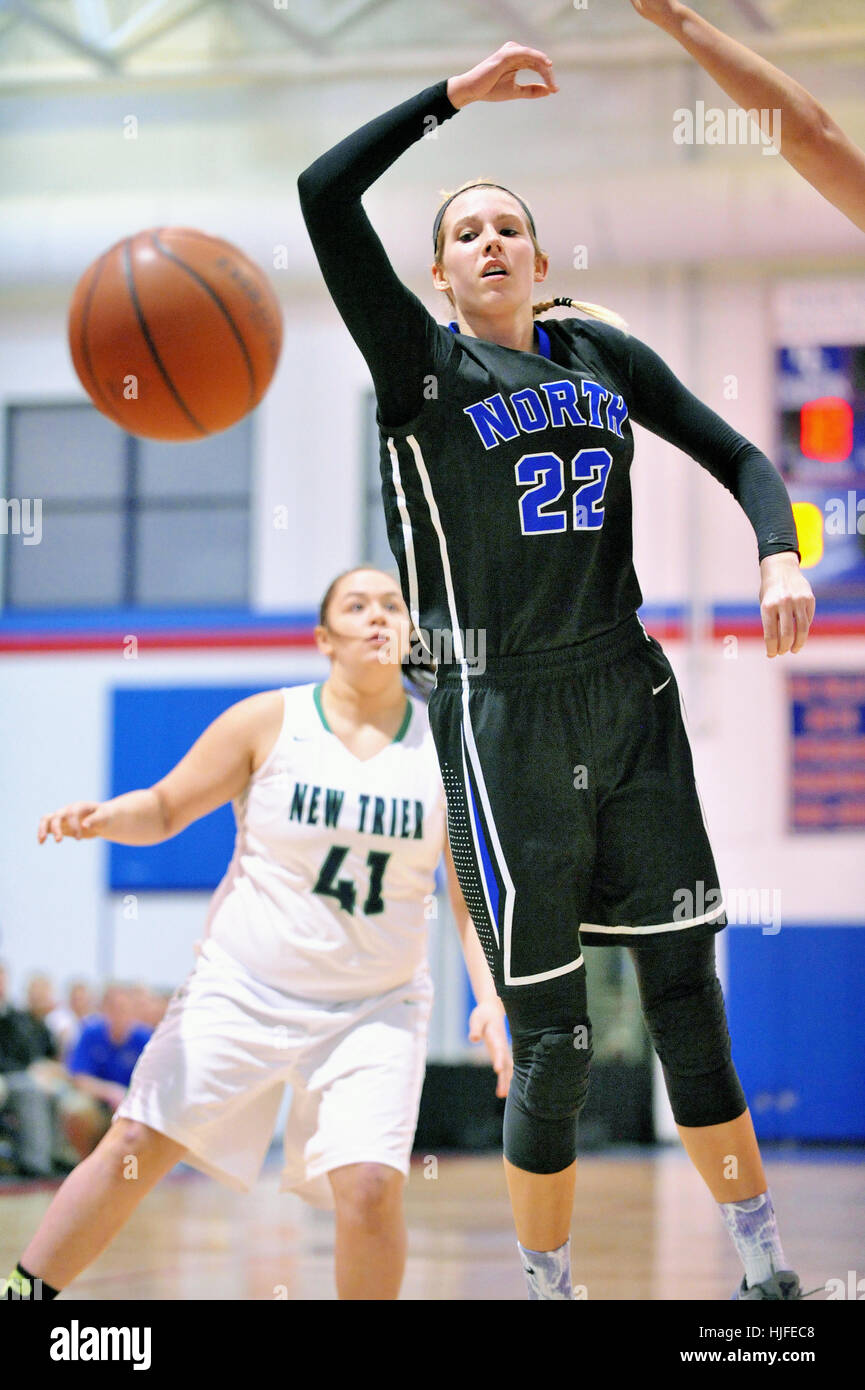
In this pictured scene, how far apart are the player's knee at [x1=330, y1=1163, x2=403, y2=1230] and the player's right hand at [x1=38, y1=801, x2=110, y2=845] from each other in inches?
32.9

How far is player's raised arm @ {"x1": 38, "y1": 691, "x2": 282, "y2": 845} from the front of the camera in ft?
9.48

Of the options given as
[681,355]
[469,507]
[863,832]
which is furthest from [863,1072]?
[469,507]

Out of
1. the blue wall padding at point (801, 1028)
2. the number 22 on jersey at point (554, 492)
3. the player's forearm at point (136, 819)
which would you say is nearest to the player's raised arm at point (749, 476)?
the number 22 on jersey at point (554, 492)

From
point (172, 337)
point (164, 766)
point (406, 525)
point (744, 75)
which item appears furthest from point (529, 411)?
point (164, 766)

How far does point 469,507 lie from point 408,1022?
4.04 feet

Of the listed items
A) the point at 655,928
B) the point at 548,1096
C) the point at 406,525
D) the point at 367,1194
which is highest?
the point at 406,525

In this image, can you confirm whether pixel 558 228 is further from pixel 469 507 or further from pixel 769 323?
pixel 469 507

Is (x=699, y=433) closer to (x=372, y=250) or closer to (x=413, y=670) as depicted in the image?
(x=372, y=250)

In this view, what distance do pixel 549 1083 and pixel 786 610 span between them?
0.83m

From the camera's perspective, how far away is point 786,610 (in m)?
2.23

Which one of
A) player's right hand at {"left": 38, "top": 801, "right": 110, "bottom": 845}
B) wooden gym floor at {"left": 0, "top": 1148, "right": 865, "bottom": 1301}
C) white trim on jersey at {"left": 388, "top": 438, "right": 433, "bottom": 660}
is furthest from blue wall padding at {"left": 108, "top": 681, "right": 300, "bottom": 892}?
white trim on jersey at {"left": 388, "top": 438, "right": 433, "bottom": 660}

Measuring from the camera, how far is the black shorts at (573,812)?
2309 millimetres

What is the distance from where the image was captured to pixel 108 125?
365 inches

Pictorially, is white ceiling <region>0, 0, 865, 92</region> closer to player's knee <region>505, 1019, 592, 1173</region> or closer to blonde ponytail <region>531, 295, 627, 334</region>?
blonde ponytail <region>531, 295, 627, 334</region>
